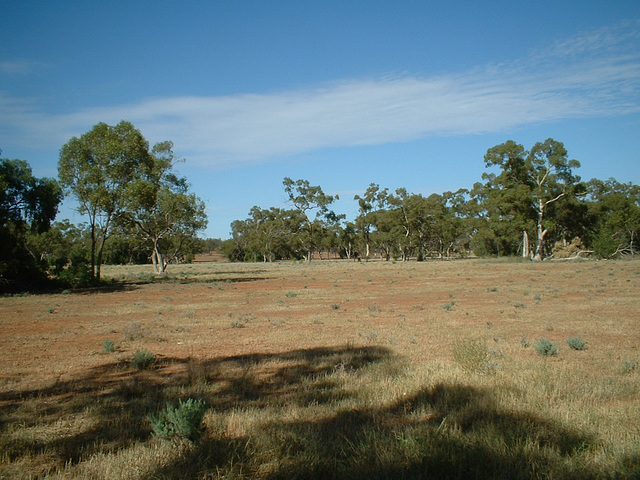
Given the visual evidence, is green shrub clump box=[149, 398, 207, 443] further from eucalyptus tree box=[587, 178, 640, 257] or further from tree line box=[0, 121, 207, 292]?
eucalyptus tree box=[587, 178, 640, 257]

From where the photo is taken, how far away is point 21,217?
95.1ft

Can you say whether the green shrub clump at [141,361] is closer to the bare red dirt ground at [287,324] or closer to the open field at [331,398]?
the open field at [331,398]

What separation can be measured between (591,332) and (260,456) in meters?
11.5

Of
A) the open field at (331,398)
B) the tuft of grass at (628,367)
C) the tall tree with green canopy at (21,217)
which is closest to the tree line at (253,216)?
the tall tree with green canopy at (21,217)

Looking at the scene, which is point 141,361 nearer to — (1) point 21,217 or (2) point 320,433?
(2) point 320,433

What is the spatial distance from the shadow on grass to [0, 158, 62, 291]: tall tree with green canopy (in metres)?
24.9

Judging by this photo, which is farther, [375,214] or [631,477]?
[375,214]

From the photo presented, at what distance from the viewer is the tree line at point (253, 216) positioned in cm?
3028

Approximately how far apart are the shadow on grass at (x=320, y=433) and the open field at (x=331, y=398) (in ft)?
0.08

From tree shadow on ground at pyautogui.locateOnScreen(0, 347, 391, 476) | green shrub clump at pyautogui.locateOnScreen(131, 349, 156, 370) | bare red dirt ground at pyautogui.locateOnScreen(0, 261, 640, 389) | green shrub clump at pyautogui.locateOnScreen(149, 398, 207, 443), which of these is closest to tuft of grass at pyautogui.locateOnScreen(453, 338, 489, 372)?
bare red dirt ground at pyautogui.locateOnScreen(0, 261, 640, 389)

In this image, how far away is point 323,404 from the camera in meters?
6.18

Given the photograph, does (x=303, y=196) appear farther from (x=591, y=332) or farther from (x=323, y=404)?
(x=323, y=404)

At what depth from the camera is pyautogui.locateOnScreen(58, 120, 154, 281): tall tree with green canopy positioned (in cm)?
3130

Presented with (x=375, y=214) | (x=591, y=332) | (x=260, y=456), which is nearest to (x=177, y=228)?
(x=591, y=332)
